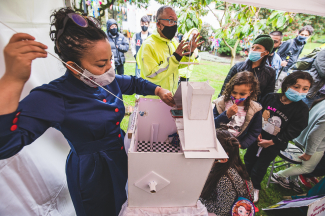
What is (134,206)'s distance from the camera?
110 cm

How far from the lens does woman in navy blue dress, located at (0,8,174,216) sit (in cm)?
61

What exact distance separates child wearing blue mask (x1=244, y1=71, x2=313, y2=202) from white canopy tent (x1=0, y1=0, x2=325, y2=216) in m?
0.85

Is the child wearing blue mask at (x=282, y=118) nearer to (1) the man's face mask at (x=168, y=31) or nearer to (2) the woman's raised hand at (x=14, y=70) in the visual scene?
(1) the man's face mask at (x=168, y=31)

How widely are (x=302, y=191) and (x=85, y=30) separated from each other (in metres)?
3.33

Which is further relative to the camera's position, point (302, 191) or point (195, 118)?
point (302, 191)

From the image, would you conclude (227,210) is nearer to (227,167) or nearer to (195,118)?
(227,167)

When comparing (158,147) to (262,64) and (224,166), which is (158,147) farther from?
(262,64)

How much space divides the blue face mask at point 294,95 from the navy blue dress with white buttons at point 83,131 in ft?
5.89

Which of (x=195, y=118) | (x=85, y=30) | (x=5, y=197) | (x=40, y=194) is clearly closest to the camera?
(x=85, y=30)

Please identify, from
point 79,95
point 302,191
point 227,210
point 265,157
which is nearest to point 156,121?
point 79,95

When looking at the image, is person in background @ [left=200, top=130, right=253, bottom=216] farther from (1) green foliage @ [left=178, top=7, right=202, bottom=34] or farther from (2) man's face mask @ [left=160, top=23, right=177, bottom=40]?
(1) green foliage @ [left=178, top=7, right=202, bottom=34]

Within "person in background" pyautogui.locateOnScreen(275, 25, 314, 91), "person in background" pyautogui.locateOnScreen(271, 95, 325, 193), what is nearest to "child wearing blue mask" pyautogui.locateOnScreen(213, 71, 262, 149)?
"person in background" pyautogui.locateOnScreen(271, 95, 325, 193)

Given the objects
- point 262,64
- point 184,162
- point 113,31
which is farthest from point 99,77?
point 113,31

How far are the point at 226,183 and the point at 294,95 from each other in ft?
4.28
